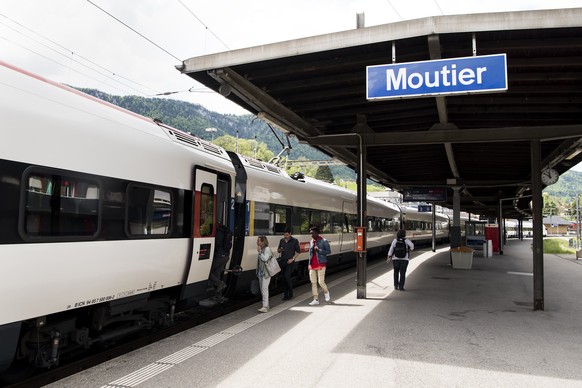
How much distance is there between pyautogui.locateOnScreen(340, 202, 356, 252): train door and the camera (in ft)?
51.6

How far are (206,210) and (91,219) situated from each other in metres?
2.52

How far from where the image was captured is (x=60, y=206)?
14.9 feet

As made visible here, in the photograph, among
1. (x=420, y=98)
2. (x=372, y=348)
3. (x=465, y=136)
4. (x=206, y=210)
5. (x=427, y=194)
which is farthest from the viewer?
(x=427, y=194)

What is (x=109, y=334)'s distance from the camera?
5570 mm

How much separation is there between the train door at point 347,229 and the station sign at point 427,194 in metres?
4.46

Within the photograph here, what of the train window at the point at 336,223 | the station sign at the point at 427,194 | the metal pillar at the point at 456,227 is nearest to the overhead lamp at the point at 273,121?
the train window at the point at 336,223

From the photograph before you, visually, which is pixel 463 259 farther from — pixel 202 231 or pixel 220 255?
pixel 202 231

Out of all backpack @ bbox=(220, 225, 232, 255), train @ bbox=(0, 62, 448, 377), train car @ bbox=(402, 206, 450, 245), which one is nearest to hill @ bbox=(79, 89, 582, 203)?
train car @ bbox=(402, 206, 450, 245)

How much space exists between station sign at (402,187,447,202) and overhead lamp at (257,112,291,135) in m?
11.4

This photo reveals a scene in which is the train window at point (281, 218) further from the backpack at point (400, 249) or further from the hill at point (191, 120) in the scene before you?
the hill at point (191, 120)

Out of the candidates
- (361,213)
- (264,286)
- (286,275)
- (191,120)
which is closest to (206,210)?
(264,286)

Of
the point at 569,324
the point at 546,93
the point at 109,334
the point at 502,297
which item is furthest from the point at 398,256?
the point at 109,334

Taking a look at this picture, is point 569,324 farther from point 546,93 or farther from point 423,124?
point 423,124

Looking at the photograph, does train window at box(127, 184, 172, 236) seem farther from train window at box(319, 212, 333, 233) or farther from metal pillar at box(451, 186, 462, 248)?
metal pillar at box(451, 186, 462, 248)
